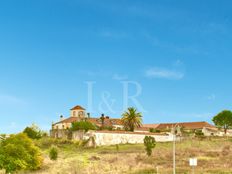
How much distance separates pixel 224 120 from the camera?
124875mm

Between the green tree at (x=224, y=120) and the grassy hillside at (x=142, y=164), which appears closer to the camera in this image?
the grassy hillside at (x=142, y=164)

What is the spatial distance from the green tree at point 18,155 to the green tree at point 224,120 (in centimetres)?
8875

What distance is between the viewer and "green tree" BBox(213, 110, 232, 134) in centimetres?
12394

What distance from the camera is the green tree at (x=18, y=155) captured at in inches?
1641

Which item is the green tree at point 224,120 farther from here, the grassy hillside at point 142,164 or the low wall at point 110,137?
the grassy hillside at point 142,164

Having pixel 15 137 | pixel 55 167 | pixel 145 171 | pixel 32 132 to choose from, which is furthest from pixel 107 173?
pixel 32 132

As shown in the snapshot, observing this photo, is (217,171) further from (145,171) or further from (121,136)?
(121,136)

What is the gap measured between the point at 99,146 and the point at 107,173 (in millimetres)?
41078

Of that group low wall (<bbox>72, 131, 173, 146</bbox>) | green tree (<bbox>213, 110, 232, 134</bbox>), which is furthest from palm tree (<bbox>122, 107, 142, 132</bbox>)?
green tree (<bbox>213, 110, 232, 134</bbox>)

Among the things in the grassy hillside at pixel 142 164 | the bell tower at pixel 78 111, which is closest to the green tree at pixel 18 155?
the grassy hillside at pixel 142 164

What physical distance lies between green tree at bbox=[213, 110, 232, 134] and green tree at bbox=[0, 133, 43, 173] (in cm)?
8875

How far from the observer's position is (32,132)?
9525 cm

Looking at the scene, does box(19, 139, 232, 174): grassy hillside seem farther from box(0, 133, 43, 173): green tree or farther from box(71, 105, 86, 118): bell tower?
box(71, 105, 86, 118): bell tower

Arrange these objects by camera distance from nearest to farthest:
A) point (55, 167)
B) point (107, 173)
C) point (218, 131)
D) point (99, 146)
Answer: point (107, 173) < point (55, 167) < point (99, 146) < point (218, 131)
